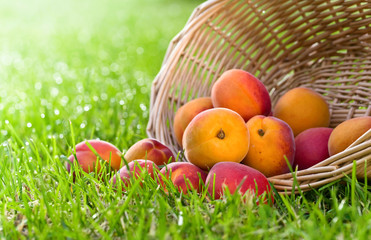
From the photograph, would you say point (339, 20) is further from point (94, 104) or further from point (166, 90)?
point (94, 104)

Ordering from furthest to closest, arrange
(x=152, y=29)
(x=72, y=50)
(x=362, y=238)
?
(x=152, y=29)
(x=72, y=50)
(x=362, y=238)

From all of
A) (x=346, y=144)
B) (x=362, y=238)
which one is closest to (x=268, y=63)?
(x=346, y=144)

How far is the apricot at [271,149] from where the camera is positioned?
3.81 ft

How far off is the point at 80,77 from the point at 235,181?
190cm

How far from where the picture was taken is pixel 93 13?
733cm

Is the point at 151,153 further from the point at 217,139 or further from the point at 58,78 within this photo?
the point at 58,78

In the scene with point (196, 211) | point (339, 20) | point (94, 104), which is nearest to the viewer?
point (196, 211)

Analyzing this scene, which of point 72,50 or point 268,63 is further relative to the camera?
point 72,50

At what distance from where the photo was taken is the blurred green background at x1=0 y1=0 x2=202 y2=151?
1771 mm

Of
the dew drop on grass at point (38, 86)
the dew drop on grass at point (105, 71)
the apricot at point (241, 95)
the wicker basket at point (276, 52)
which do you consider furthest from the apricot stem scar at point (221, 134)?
the dew drop on grass at point (105, 71)

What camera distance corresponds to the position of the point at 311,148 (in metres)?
1.25

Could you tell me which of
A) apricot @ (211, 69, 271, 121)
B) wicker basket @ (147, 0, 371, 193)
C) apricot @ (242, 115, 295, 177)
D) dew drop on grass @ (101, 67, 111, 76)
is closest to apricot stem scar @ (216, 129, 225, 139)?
apricot @ (242, 115, 295, 177)

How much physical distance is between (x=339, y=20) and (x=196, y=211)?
3.48 feet

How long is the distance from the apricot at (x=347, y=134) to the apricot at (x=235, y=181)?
25cm
